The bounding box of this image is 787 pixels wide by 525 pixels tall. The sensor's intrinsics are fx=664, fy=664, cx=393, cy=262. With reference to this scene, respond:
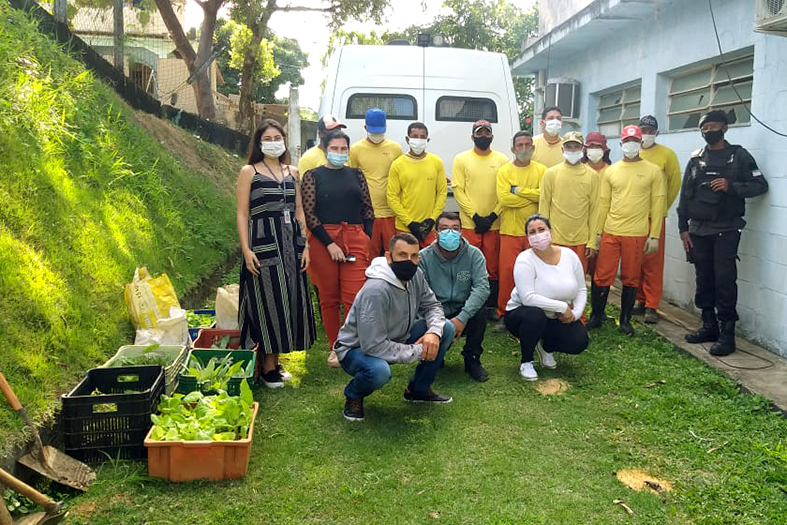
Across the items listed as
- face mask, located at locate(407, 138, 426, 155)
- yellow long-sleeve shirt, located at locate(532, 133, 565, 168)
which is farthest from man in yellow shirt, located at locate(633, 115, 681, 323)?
face mask, located at locate(407, 138, 426, 155)

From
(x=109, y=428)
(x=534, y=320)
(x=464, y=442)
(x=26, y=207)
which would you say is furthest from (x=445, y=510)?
(x=26, y=207)

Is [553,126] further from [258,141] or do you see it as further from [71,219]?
[71,219]

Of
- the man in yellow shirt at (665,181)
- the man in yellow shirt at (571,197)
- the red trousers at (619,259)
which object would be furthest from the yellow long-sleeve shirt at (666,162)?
the man in yellow shirt at (571,197)

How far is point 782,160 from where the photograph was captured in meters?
5.25

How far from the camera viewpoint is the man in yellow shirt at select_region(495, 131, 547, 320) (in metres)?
6.04

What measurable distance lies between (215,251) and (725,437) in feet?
19.0

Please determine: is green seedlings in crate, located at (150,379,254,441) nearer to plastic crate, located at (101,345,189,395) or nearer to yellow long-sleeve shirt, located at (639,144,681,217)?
plastic crate, located at (101,345,189,395)

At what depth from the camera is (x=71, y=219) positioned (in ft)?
16.4

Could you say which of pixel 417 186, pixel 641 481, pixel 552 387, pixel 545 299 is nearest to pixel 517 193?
pixel 417 186

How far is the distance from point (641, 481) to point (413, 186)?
3.31m

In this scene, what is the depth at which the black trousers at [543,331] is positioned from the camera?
4.95m

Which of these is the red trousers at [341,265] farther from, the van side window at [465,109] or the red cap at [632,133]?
the red cap at [632,133]

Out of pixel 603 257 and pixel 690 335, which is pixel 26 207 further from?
pixel 690 335

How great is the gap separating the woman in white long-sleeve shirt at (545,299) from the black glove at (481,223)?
1.11m
